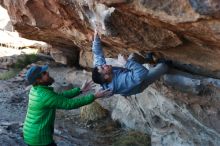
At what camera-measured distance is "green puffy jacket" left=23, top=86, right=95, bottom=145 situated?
570 cm

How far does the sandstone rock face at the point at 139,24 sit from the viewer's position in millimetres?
4887

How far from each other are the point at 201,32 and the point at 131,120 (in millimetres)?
4696

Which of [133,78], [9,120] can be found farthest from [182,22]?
[9,120]

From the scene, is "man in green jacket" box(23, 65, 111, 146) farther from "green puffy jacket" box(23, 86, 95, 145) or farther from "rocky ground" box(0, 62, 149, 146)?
"rocky ground" box(0, 62, 149, 146)

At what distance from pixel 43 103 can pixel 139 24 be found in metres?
1.67

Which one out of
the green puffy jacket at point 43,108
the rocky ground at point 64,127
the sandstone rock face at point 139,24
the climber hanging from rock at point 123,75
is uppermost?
the sandstone rock face at point 139,24

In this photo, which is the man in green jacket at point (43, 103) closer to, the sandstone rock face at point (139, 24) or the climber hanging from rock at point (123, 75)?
the climber hanging from rock at point (123, 75)

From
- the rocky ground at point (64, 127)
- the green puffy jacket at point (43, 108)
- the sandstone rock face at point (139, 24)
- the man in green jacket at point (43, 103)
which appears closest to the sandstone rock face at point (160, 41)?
the sandstone rock face at point (139, 24)

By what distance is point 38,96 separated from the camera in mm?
5730

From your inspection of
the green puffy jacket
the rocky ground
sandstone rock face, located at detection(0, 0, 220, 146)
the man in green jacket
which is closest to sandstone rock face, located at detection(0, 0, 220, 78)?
sandstone rock face, located at detection(0, 0, 220, 146)

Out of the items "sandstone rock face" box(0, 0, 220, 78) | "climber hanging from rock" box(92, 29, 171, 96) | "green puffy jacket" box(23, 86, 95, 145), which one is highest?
"sandstone rock face" box(0, 0, 220, 78)

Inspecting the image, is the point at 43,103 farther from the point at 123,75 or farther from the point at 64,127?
the point at 64,127

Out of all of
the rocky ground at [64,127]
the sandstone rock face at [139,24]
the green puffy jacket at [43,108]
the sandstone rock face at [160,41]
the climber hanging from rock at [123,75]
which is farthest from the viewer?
the rocky ground at [64,127]

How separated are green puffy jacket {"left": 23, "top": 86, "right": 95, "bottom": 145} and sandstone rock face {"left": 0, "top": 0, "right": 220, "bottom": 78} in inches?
48.2
